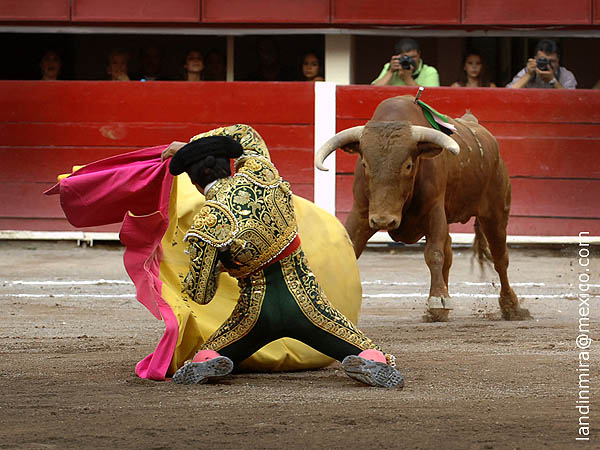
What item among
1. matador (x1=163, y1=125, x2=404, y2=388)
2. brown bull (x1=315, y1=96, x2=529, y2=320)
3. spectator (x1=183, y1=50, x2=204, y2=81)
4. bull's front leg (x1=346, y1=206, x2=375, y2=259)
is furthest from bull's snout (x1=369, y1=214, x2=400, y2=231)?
spectator (x1=183, y1=50, x2=204, y2=81)

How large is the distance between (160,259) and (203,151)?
0.88m

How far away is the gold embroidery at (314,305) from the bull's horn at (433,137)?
5.89 feet

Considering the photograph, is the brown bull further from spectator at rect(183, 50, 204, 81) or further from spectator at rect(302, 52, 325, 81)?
spectator at rect(183, 50, 204, 81)

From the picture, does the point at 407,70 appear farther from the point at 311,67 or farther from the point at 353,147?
the point at 353,147

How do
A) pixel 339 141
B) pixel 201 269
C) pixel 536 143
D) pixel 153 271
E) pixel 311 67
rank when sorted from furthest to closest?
pixel 311 67
pixel 536 143
pixel 339 141
pixel 153 271
pixel 201 269

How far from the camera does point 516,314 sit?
601 centimetres

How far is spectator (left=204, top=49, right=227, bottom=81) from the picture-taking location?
991 centimetres

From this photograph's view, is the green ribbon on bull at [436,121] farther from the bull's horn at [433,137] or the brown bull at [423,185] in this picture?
the bull's horn at [433,137]

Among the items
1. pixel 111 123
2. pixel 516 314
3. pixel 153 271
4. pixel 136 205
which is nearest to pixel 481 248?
pixel 516 314

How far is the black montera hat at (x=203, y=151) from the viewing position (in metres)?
3.64

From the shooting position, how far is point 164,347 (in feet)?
13.0

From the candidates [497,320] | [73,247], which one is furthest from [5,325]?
[73,247]

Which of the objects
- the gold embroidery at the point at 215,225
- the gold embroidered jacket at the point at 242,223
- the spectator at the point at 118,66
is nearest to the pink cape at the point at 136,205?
the gold embroidered jacket at the point at 242,223

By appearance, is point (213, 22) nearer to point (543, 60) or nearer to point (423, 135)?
point (543, 60)
